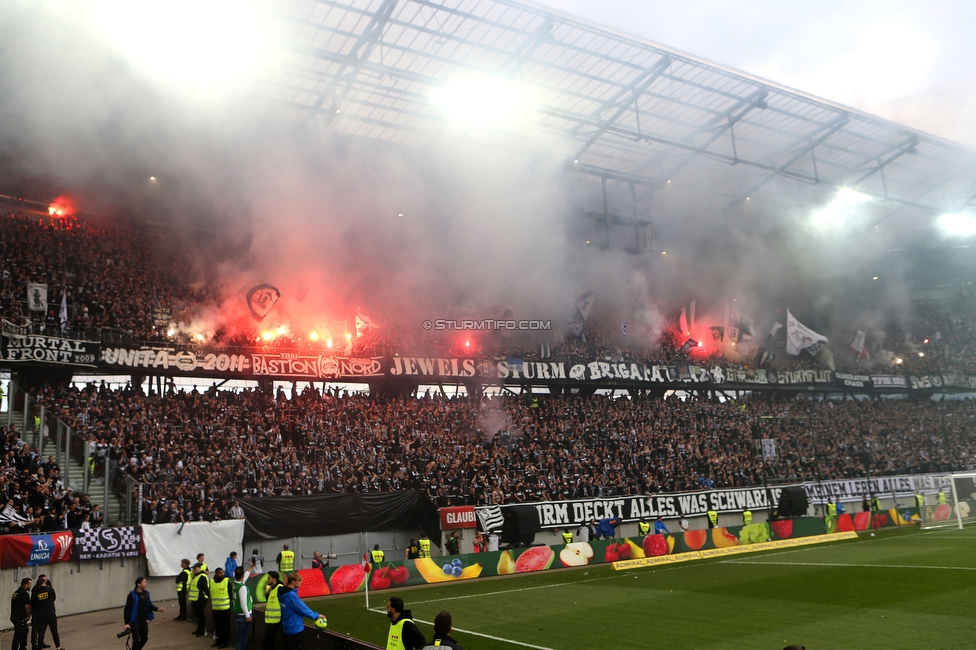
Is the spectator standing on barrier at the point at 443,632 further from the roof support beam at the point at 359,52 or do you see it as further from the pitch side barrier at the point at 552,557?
the roof support beam at the point at 359,52

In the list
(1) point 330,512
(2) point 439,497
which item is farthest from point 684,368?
(1) point 330,512

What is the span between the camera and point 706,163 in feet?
113

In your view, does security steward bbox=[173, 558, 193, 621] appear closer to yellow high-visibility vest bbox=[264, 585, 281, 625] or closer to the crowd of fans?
the crowd of fans

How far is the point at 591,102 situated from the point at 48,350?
2203 cm

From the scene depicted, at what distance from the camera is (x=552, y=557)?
2066cm

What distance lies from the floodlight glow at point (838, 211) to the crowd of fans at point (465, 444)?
10536 millimetres

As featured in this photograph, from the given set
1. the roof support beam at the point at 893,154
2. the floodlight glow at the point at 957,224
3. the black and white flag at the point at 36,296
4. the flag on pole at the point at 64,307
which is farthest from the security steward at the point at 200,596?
the floodlight glow at the point at 957,224

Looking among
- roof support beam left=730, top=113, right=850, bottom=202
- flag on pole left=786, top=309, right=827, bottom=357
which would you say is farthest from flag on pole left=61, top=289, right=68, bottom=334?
flag on pole left=786, top=309, right=827, bottom=357

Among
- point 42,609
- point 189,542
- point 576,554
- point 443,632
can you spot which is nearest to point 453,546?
point 576,554

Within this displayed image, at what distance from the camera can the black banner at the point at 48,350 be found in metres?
19.9

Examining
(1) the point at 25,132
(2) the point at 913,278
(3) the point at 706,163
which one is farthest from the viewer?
(2) the point at 913,278

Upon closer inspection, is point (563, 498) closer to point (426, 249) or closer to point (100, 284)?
point (426, 249)

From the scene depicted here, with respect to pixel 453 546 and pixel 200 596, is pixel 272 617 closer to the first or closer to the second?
pixel 200 596

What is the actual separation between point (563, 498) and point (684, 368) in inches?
484
